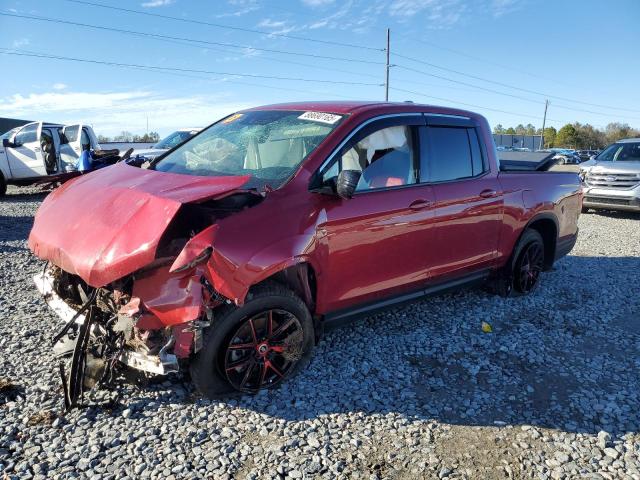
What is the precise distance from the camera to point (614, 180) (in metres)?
11.1

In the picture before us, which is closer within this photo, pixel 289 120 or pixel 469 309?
pixel 289 120

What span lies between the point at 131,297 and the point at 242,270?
27.1 inches

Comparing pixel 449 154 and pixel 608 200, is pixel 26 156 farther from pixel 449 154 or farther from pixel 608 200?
pixel 608 200

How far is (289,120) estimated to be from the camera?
12.5ft

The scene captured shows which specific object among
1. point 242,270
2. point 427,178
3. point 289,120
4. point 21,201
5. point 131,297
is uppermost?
point 289,120

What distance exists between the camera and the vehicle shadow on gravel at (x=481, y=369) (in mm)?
3119

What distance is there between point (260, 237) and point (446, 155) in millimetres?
2125

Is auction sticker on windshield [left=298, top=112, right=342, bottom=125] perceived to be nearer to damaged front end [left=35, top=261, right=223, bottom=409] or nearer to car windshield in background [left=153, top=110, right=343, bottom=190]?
car windshield in background [left=153, top=110, right=343, bottom=190]

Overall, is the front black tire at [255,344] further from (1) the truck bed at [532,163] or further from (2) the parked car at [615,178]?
(2) the parked car at [615,178]

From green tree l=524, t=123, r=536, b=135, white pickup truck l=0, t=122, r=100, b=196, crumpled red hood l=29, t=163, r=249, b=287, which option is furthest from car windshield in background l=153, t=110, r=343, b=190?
green tree l=524, t=123, r=536, b=135

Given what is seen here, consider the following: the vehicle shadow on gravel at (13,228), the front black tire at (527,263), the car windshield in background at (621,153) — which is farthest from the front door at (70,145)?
the car windshield in background at (621,153)

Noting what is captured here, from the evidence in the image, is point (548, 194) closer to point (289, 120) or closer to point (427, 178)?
point (427, 178)

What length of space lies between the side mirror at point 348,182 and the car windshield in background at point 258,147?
381 mm

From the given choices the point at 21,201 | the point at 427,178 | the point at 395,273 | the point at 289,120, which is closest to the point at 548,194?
the point at 427,178
